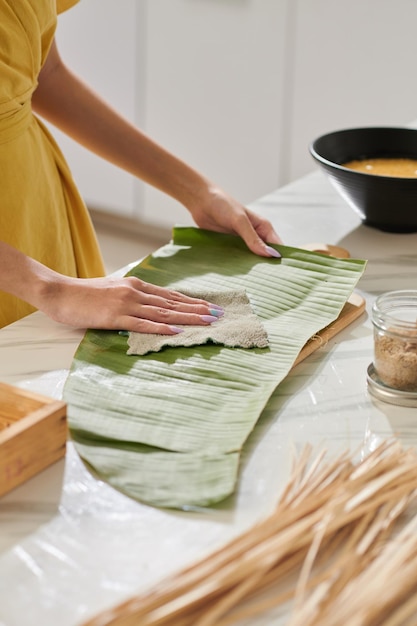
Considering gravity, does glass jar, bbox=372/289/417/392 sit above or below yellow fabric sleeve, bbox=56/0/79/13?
below

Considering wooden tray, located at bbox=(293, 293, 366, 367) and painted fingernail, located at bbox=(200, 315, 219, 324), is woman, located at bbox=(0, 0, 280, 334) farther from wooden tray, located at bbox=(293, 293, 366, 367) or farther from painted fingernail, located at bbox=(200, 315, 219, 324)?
wooden tray, located at bbox=(293, 293, 366, 367)

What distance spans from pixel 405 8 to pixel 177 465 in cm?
260

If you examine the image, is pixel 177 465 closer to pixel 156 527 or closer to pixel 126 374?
pixel 156 527

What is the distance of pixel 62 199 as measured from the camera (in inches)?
70.1

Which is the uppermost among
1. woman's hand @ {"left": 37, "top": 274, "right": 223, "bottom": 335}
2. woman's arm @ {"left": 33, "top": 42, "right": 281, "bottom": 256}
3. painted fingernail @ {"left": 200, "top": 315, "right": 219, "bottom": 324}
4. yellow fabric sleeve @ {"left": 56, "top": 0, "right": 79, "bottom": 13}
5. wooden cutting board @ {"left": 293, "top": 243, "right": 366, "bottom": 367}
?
yellow fabric sleeve @ {"left": 56, "top": 0, "right": 79, "bottom": 13}

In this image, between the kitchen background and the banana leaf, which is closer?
the banana leaf

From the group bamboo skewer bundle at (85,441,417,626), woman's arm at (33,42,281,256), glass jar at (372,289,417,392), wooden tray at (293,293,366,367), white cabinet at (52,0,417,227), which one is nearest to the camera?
bamboo skewer bundle at (85,441,417,626)

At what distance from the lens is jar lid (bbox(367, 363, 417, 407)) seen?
119cm

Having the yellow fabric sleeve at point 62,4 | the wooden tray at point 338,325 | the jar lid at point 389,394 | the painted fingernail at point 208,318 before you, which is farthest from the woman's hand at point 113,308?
the yellow fabric sleeve at point 62,4

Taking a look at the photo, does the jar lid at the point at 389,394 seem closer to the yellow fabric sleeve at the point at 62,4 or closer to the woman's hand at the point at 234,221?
the woman's hand at the point at 234,221

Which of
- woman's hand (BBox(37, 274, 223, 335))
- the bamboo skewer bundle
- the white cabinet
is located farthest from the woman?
the white cabinet

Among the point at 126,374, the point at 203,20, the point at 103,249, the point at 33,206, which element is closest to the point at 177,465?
the point at 126,374

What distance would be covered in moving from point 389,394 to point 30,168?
31.8 inches

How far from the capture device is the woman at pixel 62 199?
1.33 m
